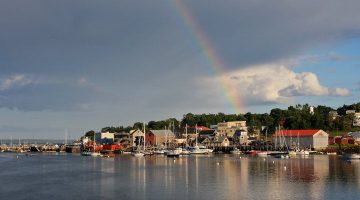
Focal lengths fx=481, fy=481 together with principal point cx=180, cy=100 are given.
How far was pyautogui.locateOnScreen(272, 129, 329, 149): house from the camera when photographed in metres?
160

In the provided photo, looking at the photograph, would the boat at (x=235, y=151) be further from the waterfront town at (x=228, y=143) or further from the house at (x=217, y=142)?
the house at (x=217, y=142)

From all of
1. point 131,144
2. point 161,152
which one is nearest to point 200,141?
point 131,144

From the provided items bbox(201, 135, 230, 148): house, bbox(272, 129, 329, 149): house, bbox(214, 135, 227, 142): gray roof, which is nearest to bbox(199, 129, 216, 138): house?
bbox(201, 135, 230, 148): house

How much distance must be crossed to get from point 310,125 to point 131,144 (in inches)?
2847

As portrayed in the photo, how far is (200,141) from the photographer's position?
18925cm

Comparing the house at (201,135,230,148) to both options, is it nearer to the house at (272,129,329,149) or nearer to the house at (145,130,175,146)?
the house at (145,130,175,146)

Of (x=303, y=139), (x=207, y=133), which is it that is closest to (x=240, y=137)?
(x=207, y=133)

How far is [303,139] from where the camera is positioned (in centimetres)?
16275

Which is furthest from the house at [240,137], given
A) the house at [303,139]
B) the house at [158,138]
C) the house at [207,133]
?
the house at [158,138]

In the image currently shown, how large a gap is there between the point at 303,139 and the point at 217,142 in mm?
32682

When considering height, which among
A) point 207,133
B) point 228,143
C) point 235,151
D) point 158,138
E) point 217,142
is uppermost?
point 207,133

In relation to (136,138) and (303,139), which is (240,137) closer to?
(303,139)

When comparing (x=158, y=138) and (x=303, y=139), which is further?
(x=158, y=138)

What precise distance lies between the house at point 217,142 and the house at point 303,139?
20432mm
